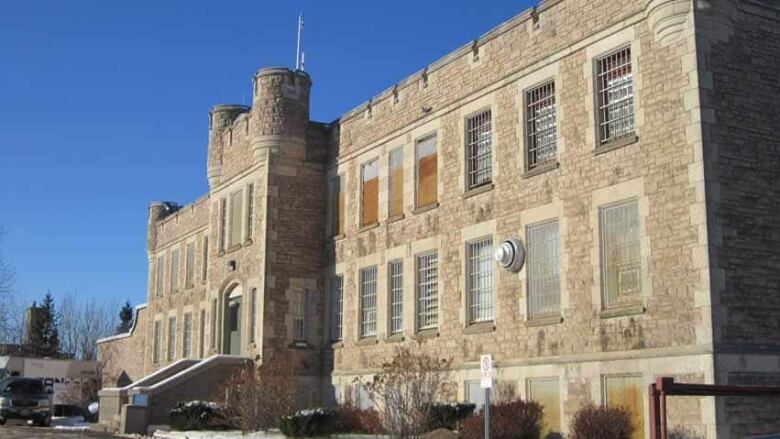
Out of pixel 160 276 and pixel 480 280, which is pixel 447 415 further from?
pixel 160 276

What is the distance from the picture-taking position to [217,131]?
36.5 m

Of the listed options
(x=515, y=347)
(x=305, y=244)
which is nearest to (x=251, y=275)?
(x=305, y=244)

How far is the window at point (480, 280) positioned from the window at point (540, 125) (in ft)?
8.19

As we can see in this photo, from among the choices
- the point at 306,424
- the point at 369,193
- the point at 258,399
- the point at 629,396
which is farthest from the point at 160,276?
the point at 629,396

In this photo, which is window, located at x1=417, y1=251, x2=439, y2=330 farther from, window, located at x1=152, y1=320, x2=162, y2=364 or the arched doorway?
window, located at x1=152, y1=320, x2=162, y2=364

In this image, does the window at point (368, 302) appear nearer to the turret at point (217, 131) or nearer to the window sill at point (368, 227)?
the window sill at point (368, 227)

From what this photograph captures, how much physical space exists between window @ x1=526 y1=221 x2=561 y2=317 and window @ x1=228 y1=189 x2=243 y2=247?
1483 cm

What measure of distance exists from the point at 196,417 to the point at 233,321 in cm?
778

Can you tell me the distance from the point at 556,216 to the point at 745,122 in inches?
180

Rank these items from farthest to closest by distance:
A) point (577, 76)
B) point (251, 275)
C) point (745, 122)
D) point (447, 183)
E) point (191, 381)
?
point (251, 275)
point (191, 381)
point (447, 183)
point (577, 76)
point (745, 122)

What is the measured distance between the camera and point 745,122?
18.1 meters

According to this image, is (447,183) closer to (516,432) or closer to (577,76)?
(577,76)

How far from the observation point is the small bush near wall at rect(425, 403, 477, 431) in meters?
21.0

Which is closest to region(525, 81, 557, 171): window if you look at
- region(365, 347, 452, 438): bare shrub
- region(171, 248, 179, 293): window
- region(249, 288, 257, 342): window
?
region(365, 347, 452, 438): bare shrub
